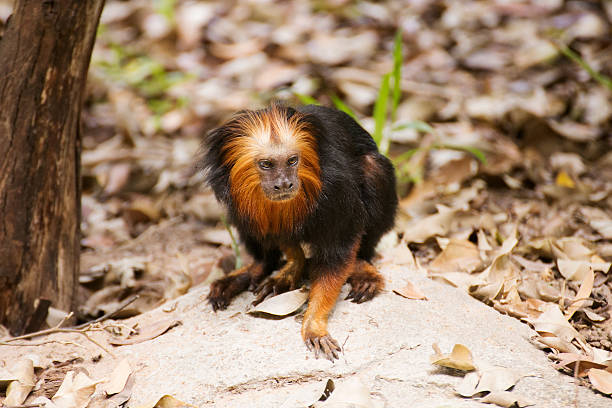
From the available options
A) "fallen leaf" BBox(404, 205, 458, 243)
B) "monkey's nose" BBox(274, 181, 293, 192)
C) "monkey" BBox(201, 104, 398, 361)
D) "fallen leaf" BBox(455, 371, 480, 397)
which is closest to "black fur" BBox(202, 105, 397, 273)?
"monkey" BBox(201, 104, 398, 361)

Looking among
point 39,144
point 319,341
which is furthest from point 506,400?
point 39,144

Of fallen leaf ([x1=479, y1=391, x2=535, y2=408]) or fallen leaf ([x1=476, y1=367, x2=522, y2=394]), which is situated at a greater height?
fallen leaf ([x1=476, y1=367, x2=522, y2=394])

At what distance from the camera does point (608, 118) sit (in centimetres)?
636

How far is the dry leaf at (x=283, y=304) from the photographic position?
12.0 ft

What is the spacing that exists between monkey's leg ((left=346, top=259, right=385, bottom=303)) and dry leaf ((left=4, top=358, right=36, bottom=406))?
176 centimetres

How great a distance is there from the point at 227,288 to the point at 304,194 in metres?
0.86

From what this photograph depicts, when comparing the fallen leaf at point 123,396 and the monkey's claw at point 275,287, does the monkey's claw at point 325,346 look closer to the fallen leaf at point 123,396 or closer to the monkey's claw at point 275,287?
the monkey's claw at point 275,287

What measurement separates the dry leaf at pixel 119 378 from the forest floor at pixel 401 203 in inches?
2.4

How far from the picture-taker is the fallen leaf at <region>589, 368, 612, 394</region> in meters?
2.91

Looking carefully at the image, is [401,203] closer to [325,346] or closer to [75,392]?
[325,346]

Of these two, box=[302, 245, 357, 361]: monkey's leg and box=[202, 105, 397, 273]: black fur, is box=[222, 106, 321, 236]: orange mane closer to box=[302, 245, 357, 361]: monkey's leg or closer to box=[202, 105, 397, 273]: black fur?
box=[202, 105, 397, 273]: black fur

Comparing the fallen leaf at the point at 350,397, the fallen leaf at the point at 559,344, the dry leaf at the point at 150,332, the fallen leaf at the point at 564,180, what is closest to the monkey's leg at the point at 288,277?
the dry leaf at the point at 150,332

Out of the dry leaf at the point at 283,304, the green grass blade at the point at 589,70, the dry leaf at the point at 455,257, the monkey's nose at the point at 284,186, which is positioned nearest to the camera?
the monkey's nose at the point at 284,186

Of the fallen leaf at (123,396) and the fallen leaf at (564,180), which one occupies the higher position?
the fallen leaf at (564,180)
